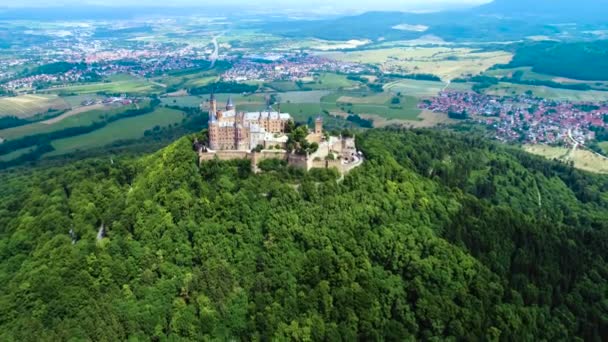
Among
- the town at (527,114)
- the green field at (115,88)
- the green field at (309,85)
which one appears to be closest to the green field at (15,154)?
the green field at (115,88)

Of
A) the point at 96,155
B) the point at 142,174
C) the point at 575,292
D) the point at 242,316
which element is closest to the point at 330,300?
the point at 242,316

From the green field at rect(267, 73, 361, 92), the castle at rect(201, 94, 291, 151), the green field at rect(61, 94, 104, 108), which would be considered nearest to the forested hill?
the castle at rect(201, 94, 291, 151)

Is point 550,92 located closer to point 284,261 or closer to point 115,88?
point 115,88

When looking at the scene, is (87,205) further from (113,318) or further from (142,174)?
(113,318)

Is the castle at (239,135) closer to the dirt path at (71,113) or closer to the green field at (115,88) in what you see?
the dirt path at (71,113)

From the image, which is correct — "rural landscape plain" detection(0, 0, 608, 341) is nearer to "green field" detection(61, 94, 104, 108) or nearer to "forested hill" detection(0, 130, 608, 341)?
"forested hill" detection(0, 130, 608, 341)

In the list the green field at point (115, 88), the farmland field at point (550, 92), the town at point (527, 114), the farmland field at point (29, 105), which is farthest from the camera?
the green field at point (115, 88)
